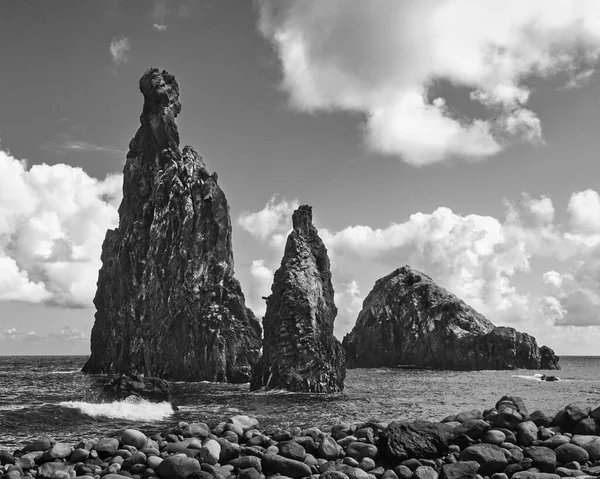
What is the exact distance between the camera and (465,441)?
20.7 m

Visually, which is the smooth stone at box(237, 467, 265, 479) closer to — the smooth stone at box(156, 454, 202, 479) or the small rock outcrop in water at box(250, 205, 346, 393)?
the smooth stone at box(156, 454, 202, 479)

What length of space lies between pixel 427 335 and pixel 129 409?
116 metres

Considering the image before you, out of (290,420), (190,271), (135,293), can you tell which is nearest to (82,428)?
(290,420)

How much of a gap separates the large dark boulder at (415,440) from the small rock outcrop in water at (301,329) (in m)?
39.8

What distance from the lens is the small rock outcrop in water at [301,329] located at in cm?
6088

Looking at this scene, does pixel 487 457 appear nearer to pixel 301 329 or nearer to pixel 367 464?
pixel 367 464

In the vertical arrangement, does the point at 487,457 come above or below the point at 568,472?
above

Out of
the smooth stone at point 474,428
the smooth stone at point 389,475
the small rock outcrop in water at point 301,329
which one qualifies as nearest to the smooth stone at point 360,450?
the smooth stone at point 389,475

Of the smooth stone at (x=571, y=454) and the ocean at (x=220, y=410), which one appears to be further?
the ocean at (x=220, y=410)

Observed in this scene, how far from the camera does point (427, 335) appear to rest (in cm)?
14575

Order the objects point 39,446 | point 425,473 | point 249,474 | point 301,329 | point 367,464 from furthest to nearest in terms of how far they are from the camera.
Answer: point 301,329 → point 39,446 → point 367,464 → point 249,474 → point 425,473

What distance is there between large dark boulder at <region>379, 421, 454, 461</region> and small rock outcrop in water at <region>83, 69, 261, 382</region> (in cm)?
6738

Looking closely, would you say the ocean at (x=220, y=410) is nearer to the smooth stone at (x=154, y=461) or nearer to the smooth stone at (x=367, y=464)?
the smooth stone at (x=367, y=464)

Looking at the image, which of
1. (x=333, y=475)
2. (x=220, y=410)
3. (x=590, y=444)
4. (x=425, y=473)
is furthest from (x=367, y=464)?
(x=220, y=410)
